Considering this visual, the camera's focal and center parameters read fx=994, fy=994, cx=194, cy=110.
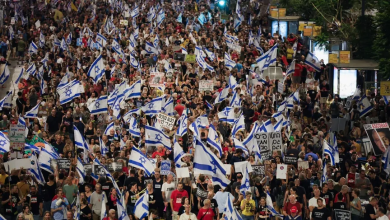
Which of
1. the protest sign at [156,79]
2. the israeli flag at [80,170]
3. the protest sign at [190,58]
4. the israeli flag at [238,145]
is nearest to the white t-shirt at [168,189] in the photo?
the israeli flag at [80,170]

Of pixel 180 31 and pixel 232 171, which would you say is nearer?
pixel 232 171

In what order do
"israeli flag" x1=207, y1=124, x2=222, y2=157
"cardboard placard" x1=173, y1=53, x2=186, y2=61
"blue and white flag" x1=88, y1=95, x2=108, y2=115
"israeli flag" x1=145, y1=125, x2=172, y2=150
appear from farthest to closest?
"cardboard placard" x1=173, y1=53, x2=186, y2=61 → "blue and white flag" x1=88, y1=95, x2=108, y2=115 → "israeli flag" x1=145, y1=125, x2=172, y2=150 → "israeli flag" x1=207, y1=124, x2=222, y2=157

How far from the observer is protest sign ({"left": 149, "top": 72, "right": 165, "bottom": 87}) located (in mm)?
36125

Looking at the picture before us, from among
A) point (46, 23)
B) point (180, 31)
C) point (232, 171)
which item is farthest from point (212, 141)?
point (46, 23)

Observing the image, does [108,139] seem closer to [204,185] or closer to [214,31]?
[204,185]

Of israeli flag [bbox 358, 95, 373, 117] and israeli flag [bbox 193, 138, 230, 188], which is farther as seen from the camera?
israeli flag [bbox 358, 95, 373, 117]

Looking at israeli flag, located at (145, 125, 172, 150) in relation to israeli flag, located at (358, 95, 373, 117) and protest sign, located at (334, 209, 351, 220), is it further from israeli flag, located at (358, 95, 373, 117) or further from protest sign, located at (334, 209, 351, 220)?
israeli flag, located at (358, 95, 373, 117)

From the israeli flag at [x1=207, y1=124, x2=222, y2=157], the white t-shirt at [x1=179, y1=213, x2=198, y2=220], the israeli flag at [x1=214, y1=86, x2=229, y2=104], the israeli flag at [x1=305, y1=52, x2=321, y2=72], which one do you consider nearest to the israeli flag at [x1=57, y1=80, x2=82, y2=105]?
the israeli flag at [x1=214, y1=86, x2=229, y2=104]

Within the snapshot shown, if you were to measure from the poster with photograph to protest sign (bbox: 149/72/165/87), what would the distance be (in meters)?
10.6

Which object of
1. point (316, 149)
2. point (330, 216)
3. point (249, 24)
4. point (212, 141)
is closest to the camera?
point (330, 216)

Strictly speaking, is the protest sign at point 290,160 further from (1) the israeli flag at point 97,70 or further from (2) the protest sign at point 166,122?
(1) the israeli flag at point 97,70

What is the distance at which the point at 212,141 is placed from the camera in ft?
84.7

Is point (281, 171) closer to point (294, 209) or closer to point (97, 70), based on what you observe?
point (294, 209)

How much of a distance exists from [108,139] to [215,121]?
3.39 m
